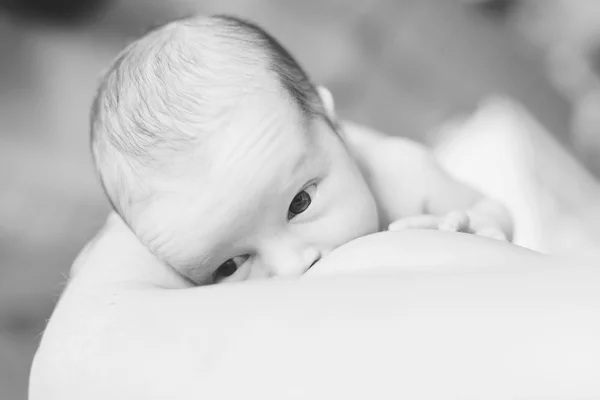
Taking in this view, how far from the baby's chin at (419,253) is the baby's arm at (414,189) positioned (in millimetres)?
326

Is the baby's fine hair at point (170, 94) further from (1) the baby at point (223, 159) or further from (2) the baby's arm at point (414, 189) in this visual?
(2) the baby's arm at point (414, 189)

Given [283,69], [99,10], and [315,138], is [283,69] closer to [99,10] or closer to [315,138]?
[315,138]

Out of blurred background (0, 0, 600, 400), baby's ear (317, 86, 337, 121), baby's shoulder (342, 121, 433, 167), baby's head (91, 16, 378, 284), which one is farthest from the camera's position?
blurred background (0, 0, 600, 400)

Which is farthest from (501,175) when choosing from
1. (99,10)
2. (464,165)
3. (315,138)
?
(99,10)

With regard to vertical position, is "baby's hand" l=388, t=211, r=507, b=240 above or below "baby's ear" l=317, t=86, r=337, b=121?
below

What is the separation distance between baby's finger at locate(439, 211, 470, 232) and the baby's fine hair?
0.68ft

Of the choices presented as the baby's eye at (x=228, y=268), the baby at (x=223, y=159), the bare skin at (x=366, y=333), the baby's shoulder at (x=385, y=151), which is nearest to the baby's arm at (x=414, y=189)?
the baby's shoulder at (x=385, y=151)

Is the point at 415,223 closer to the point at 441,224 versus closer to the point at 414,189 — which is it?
the point at 441,224

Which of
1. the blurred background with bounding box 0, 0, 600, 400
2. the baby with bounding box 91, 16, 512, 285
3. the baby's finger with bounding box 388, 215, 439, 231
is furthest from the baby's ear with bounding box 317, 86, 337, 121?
the blurred background with bounding box 0, 0, 600, 400

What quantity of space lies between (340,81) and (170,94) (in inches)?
51.0

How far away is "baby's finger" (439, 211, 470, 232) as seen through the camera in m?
0.72

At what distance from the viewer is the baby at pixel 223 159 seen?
629 millimetres

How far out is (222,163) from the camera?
625 mm

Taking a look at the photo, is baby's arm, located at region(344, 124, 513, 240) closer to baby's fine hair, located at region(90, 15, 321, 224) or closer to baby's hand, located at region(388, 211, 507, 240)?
baby's hand, located at region(388, 211, 507, 240)
